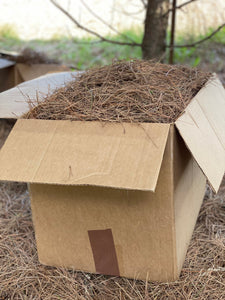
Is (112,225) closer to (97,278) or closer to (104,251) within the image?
(104,251)

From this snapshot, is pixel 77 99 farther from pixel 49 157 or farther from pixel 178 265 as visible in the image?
pixel 178 265

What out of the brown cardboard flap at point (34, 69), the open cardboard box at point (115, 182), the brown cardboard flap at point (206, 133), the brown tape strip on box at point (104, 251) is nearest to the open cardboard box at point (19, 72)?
the brown cardboard flap at point (34, 69)

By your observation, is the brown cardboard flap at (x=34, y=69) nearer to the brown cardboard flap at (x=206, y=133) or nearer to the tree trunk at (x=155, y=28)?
the tree trunk at (x=155, y=28)

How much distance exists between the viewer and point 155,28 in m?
2.94

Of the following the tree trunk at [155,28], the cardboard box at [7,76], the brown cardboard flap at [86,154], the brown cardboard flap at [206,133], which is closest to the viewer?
the brown cardboard flap at [86,154]

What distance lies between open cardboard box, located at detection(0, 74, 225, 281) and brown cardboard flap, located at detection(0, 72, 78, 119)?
0.02 metres

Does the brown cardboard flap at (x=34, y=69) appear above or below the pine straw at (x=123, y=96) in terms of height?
below

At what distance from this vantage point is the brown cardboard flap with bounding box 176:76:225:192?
1.22 metres

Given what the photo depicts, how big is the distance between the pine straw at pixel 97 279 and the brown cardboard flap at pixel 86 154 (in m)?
0.49

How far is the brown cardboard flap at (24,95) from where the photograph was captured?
145 centimetres

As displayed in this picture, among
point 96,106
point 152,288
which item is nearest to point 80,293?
point 152,288

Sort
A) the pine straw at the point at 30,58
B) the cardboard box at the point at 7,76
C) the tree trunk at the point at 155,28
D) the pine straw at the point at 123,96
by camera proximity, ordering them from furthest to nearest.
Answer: the tree trunk at the point at 155,28, the pine straw at the point at 30,58, the cardboard box at the point at 7,76, the pine straw at the point at 123,96

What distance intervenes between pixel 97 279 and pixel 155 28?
2.06m

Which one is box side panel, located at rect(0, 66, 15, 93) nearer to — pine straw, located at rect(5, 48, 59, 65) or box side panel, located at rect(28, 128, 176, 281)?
pine straw, located at rect(5, 48, 59, 65)
